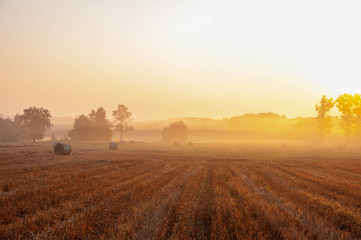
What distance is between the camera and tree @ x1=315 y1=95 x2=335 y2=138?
68250 mm

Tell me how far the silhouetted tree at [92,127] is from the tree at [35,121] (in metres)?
16.0

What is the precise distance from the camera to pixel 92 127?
96688 mm

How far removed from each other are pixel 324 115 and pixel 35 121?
106m

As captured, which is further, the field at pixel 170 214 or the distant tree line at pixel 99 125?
the distant tree line at pixel 99 125

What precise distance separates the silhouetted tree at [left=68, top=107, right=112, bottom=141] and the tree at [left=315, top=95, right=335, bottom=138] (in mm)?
88003

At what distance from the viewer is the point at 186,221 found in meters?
5.61

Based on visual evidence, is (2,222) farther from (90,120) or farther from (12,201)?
(90,120)

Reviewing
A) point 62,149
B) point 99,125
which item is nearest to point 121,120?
point 99,125

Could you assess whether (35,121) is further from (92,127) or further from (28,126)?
(92,127)

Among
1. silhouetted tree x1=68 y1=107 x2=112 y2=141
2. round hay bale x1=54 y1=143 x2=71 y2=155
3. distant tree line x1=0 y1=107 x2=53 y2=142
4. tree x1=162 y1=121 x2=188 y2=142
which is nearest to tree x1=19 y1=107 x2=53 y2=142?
distant tree line x1=0 y1=107 x2=53 y2=142

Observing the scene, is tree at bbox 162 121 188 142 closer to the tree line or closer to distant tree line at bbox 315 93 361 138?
the tree line

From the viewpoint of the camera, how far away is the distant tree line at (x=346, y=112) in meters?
58.2

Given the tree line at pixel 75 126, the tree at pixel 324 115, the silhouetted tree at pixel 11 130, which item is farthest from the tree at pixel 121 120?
the tree at pixel 324 115

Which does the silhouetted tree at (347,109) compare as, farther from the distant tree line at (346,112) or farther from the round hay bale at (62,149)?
the round hay bale at (62,149)
